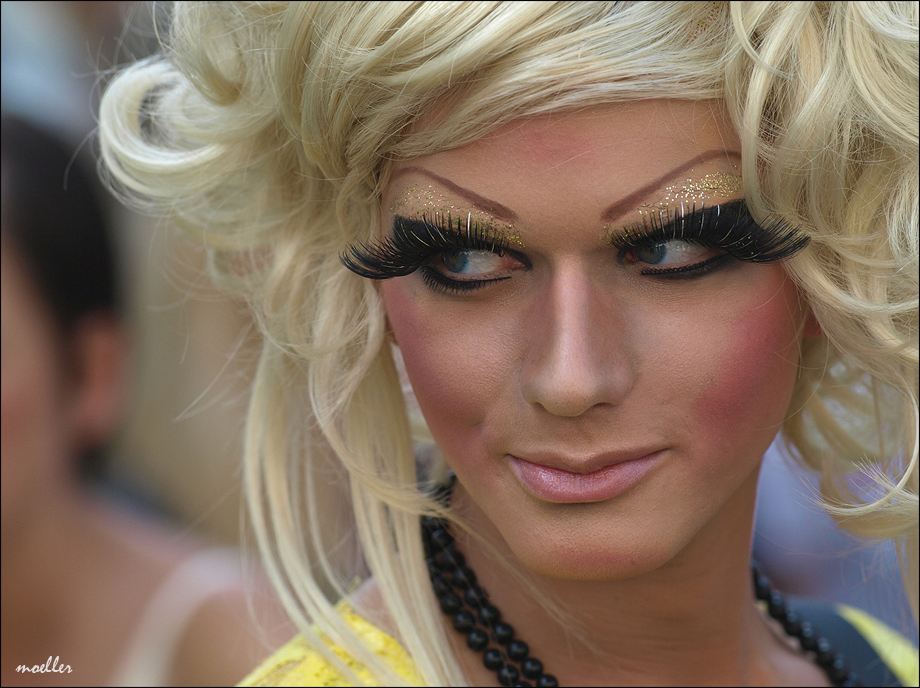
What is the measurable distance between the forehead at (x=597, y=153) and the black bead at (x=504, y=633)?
2.44 ft

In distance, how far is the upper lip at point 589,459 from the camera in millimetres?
1218

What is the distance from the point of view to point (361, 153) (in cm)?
129

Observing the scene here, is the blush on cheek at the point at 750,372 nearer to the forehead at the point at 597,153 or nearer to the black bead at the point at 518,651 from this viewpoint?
the forehead at the point at 597,153

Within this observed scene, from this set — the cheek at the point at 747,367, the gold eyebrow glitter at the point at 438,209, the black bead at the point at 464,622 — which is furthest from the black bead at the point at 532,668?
the gold eyebrow glitter at the point at 438,209

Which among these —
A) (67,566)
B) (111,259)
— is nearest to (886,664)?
(67,566)

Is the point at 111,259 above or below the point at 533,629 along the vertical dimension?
above

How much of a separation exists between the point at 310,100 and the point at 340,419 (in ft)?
2.01

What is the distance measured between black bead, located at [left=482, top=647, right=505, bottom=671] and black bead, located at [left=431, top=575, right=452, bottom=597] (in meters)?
0.13

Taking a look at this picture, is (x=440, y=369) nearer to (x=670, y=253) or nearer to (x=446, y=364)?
(x=446, y=364)

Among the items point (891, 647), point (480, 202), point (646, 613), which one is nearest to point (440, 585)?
point (646, 613)

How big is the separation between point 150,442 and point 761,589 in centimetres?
193

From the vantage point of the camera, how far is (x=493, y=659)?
155 centimetres

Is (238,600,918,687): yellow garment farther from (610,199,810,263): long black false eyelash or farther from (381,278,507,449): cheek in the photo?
(610,199,810,263): long black false eyelash

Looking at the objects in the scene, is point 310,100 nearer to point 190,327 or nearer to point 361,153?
point 361,153
